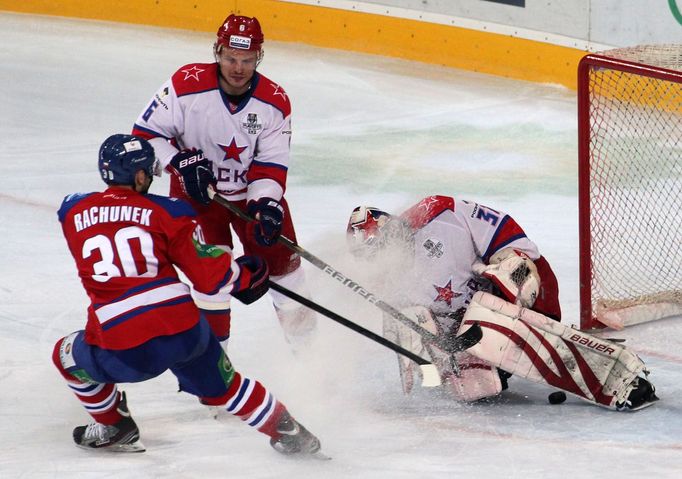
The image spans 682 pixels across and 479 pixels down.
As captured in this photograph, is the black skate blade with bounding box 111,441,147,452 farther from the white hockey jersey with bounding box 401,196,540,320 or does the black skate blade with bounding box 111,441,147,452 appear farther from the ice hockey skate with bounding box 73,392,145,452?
the white hockey jersey with bounding box 401,196,540,320

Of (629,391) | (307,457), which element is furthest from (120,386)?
(629,391)

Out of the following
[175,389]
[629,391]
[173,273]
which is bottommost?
[175,389]

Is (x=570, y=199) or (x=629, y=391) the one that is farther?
(x=570, y=199)

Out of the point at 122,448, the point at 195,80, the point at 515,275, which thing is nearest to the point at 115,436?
the point at 122,448

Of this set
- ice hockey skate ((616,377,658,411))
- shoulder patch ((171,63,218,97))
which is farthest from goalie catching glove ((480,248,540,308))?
shoulder patch ((171,63,218,97))

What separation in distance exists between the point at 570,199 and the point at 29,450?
10.9ft

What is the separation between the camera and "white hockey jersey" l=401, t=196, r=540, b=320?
143 inches

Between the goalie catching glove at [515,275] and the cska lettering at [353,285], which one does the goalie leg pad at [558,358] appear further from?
the cska lettering at [353,285]

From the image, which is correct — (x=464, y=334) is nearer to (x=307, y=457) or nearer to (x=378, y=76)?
(x=307, y=457)

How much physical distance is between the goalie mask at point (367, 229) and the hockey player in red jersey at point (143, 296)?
2.26ft

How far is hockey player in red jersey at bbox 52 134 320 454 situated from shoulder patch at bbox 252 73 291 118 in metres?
0.73

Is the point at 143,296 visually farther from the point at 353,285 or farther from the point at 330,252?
the point at 330,252

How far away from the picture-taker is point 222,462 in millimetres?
3014

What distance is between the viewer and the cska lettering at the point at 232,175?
3633 mm
